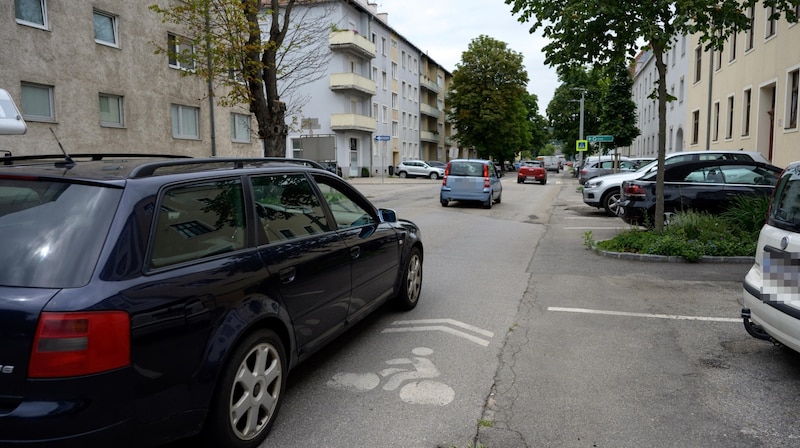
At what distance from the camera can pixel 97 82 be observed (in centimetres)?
1938

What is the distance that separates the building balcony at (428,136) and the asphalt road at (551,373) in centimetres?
5917

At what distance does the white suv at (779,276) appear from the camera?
376cm

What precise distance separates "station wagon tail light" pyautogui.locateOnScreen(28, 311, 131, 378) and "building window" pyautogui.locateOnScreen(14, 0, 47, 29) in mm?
18301

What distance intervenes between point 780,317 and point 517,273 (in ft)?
14.8

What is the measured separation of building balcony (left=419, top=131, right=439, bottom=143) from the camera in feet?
217

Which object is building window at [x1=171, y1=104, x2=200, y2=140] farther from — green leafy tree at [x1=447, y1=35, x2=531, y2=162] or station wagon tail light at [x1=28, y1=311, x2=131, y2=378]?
green leafy tree at [x1=447, y1=35, x2=531, y2=162]

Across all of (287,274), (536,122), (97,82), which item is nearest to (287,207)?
(287,274)

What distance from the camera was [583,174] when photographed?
3067 cm

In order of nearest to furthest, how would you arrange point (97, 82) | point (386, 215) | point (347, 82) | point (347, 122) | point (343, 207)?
1. point (343, 207)
2. point (386, 215)
3. point (97, 82)
4. point (347, 82)
5. point (347, 122)

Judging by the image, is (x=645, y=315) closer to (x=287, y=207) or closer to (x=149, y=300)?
(x=287, y=207)

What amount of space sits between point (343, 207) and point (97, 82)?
18068 millimetres

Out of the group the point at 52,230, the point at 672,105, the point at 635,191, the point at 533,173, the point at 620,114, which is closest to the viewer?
the point at 52,230

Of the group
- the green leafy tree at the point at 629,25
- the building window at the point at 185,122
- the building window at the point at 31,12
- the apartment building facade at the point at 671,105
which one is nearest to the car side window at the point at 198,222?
the green leafy tree at the point at 629,25

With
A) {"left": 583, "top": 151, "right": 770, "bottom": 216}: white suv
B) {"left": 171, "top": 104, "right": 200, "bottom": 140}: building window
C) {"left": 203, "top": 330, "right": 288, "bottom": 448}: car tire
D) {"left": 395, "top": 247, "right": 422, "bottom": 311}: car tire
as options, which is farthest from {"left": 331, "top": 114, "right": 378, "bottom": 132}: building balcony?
{"left": 203, "top": 330, "right": 288, "bottom": 448}: car tire
